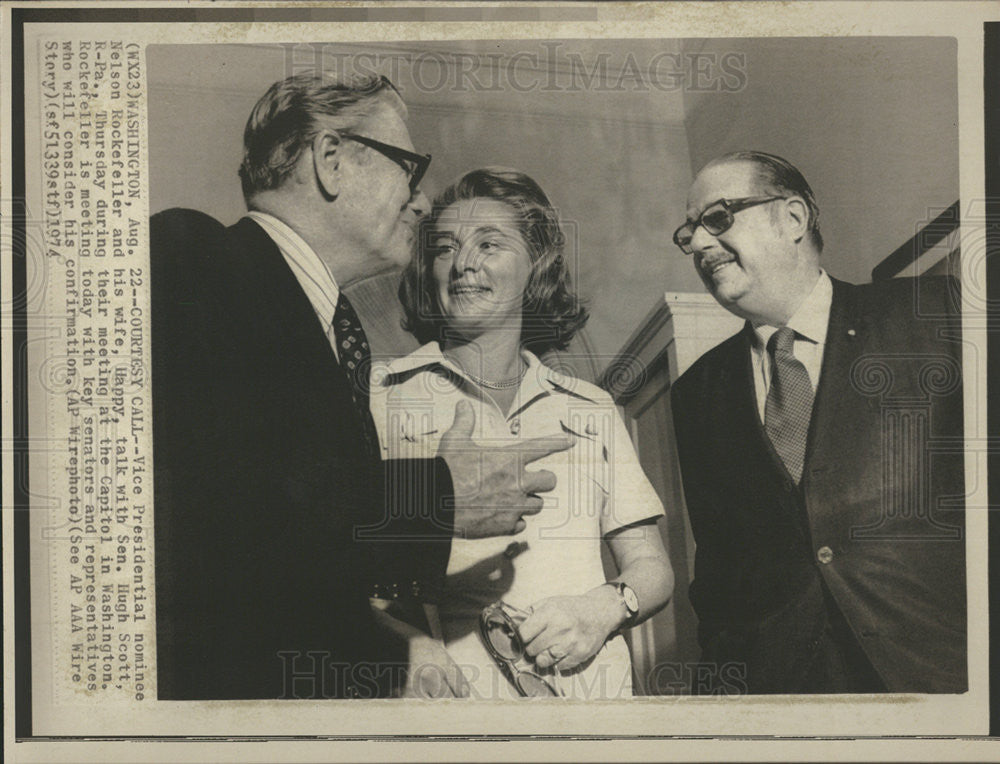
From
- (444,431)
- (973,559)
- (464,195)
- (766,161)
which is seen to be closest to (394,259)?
(464,195)

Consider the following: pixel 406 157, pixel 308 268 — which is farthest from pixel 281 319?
pixel 406 157

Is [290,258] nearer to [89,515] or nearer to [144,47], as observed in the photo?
[144,47]

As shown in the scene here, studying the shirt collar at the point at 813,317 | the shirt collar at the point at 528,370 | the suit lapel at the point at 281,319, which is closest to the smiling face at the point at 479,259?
the shirt collar at the point at 528,370

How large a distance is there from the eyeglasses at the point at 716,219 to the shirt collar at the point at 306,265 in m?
1.16

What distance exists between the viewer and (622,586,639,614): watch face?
112 inches

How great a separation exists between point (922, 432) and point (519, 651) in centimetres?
153

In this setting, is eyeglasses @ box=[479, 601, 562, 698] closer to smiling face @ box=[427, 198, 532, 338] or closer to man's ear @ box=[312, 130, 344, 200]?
smiling face @ box=[427, 198, 532, 338]

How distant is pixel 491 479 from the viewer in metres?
2.85

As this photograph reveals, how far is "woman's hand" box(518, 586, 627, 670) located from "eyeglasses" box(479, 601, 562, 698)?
31 mm

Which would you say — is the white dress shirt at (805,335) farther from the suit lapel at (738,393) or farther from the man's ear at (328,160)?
the man's ear at (328,160)

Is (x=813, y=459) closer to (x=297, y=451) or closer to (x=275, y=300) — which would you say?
(x=297, y=451)

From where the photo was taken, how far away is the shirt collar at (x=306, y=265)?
2.85 metres

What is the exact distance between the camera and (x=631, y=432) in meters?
2.87

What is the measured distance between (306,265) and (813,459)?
1800 millimetres
